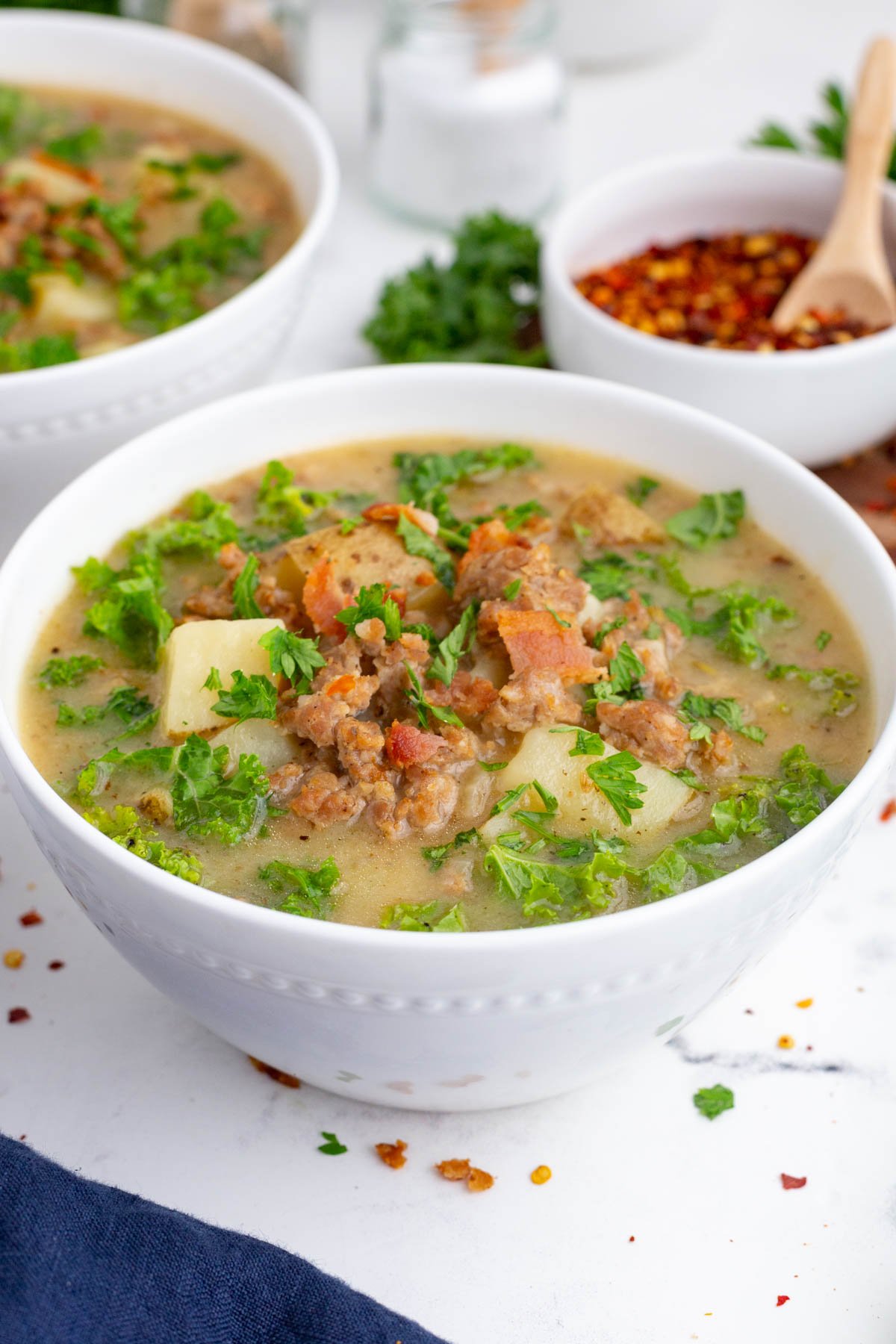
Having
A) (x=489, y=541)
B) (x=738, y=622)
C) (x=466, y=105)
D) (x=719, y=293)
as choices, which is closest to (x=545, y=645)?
(x=489, y=541)

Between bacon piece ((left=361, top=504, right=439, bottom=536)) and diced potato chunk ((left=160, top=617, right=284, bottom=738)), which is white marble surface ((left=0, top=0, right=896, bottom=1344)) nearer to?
diced potato chunk ((left=160, top=617, right=284, bottom=738))

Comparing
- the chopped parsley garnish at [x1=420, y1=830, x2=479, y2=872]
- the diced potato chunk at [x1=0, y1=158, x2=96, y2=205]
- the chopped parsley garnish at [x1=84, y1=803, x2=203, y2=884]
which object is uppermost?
the chopped parsley garnish at [x1=420, y1=830, x2=479, y2=872]

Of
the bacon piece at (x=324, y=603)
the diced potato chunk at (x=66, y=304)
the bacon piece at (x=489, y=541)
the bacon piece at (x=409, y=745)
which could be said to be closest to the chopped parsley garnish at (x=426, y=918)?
the bacon piece at (x=409, y=745)

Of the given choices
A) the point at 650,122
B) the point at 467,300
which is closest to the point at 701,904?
the point at 467,300

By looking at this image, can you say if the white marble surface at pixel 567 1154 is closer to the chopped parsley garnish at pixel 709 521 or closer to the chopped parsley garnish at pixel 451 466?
the chopped parsley garnish at pixel 709 521

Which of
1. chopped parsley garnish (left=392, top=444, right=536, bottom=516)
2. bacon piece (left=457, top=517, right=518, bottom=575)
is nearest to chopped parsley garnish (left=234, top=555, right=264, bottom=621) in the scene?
bacon piece (left=457, top=517, right=518, bottom=575)

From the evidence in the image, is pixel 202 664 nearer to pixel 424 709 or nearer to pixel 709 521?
pixel 424 709
